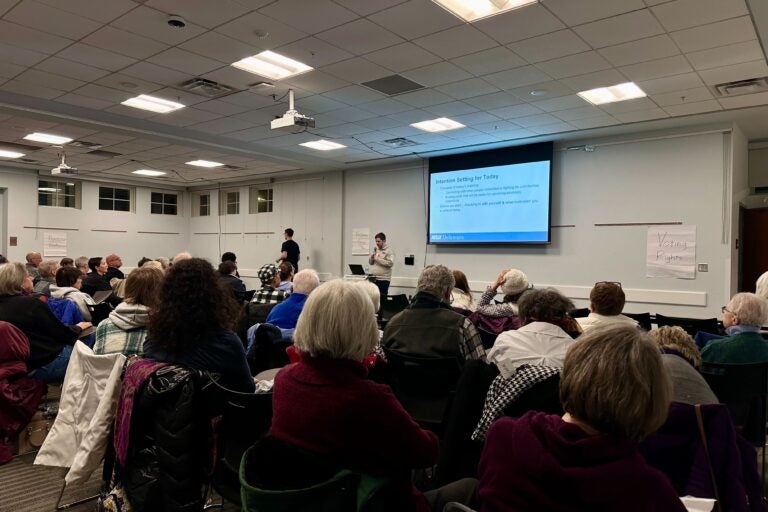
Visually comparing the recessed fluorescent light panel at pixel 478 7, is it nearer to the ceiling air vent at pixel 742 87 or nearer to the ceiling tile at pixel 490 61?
the ceiling tile at pixel 490 61

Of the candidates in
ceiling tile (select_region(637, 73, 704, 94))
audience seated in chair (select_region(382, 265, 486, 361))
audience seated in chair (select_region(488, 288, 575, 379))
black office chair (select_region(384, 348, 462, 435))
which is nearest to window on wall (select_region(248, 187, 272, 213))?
ceiling tile (select_region(637, 73, 704, 94))

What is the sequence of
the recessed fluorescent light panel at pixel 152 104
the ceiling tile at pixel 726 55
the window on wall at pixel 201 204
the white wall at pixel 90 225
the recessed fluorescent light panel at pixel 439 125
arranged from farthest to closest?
the window on wall at pixel 201 204
the white wall at pixel 90 225
the recessed fluorescent light panel at pixel 439 125
the recessed fluorescent light panel at pixel 152 104
the ceiling tile at pixel 726 55

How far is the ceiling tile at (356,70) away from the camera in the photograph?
5.04 metres

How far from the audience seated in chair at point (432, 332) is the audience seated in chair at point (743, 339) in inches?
52.9

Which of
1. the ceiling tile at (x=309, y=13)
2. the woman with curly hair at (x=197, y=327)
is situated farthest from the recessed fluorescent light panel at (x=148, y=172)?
the woman with curly hair at (x=197, y=327)

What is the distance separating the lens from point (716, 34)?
167 inches

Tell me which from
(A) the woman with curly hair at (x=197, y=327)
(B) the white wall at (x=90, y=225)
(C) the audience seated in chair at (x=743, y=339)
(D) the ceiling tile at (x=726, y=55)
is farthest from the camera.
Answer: (B) the white wall at (x=90, y=225)

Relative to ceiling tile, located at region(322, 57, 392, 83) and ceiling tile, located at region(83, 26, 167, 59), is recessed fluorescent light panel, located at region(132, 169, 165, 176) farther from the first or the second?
ceiling tile, located at region(322, 57, 392, 83)

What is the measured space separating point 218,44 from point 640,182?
590 cm

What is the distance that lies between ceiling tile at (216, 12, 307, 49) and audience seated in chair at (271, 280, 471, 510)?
334 cm

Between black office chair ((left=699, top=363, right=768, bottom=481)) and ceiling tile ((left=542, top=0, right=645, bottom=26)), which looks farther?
ceiling tile ((left=542, top=0, right=645, bottom=26))

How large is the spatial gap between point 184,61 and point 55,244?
8.90 metres

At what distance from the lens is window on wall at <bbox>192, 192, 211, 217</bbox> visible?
14.0 metres

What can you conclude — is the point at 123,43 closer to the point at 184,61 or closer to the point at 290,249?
the point at 184,61
